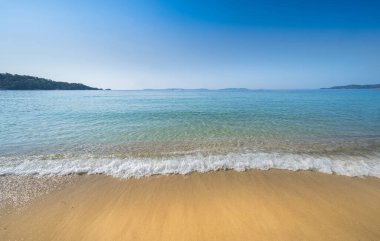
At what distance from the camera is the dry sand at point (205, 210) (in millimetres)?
3980

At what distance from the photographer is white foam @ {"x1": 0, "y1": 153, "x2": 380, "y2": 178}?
22.9 feet

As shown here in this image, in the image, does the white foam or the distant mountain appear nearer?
the white foam

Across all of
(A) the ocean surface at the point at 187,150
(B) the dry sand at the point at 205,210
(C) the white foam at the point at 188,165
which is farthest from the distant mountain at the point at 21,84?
(B) the dry sand at the point at 205,210

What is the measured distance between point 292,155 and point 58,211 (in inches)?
360

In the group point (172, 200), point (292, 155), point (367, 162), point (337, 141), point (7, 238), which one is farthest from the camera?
point (337, 141)

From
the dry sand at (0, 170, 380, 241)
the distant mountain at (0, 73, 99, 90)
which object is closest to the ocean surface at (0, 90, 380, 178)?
the dry sand at (0, 170, 380, 241)

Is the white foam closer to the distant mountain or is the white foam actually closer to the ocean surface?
the ocean surface

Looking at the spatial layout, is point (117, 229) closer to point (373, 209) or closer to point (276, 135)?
point (373, 209)

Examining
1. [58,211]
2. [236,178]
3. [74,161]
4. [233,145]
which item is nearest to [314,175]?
[236,178]

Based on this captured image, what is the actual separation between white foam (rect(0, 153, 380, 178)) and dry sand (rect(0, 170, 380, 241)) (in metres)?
0.68

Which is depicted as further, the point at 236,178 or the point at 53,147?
the point at 53,147

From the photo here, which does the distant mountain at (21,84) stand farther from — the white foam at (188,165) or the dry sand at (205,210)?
the dry sand at (205,210)

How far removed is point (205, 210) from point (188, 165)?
9.32 feet

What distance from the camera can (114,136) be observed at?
1235 cm
